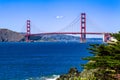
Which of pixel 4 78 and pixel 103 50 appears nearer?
pixel 103 50

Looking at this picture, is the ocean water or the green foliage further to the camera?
the ocean water

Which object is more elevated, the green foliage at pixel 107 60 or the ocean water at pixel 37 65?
the green foliage at pixel 107 60

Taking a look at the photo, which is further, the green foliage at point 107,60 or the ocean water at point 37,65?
the ocean water at point 37,65

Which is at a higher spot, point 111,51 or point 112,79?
point 111,51

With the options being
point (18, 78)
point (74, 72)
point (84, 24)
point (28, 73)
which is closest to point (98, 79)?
point (74, 72)

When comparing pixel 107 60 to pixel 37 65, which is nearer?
pixel 107 60

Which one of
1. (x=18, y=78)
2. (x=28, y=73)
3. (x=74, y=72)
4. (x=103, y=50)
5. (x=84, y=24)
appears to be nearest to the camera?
(x=103, y=50)

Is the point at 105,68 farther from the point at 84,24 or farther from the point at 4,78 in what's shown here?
the point at 84,24

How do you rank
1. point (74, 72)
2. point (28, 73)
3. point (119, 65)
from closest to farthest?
point (119, 65) → point (74, 72) → point (28, 73)

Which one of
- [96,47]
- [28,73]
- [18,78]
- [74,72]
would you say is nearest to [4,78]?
[18,78]

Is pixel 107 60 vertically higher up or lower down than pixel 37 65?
higher up

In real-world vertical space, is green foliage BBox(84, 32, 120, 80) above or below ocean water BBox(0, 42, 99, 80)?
above
